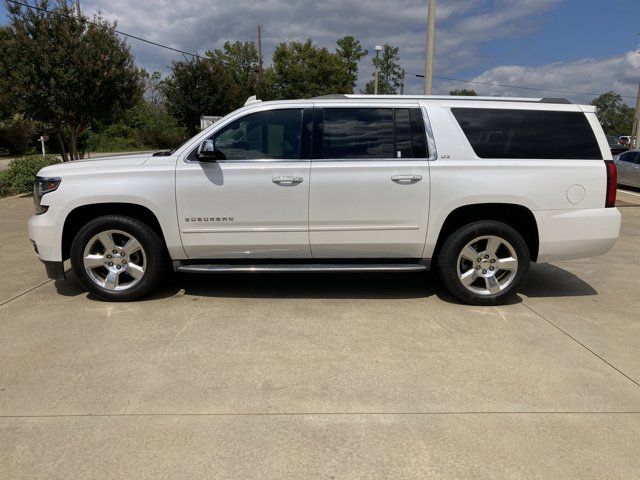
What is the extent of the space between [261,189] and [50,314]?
225 centimetres

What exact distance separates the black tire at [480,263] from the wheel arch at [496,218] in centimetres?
12

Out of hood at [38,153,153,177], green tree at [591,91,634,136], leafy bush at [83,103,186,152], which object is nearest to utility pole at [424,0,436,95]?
hood at [38,153,153,177]

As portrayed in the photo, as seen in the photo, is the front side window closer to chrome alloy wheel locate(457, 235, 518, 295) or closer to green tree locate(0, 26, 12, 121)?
chrome alloy wheel locate(457, 235, 518, 295)

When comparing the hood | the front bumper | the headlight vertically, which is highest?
the hood

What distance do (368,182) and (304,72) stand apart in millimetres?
35896

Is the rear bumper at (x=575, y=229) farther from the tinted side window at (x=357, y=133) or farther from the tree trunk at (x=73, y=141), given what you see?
the tree trunk at (x=73, y=141)

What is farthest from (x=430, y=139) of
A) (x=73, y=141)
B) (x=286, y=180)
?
(x=73, y=141)

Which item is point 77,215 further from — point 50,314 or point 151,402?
point 151,402

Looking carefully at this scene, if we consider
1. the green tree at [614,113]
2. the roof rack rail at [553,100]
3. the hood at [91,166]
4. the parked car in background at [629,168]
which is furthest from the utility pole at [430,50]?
the green tree at [614,113]

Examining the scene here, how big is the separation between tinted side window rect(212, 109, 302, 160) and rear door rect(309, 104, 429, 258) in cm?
22

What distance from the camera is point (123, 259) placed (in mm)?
4875

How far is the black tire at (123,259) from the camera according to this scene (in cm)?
476

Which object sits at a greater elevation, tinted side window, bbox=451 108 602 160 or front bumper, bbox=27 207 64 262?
tinted side window, bbox=451 108 602 160

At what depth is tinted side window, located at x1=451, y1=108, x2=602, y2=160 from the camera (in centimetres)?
477
